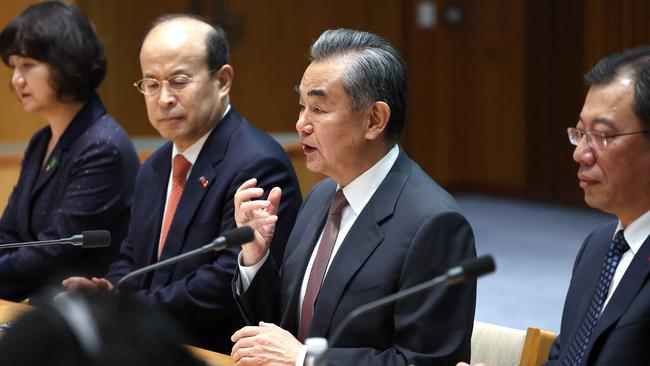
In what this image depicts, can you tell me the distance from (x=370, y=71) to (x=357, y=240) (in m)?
0.46

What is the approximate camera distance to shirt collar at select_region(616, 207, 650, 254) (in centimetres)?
241

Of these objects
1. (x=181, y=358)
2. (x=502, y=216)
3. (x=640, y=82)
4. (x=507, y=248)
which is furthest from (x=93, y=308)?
(x=502, y=216)

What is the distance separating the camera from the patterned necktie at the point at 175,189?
11.5ft

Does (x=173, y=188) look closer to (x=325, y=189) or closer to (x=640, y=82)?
(x=325, y=189)

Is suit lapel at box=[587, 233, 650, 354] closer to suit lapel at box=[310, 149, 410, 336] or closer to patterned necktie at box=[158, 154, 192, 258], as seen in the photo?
suit lapel at box=[310, 149, 410, 336]

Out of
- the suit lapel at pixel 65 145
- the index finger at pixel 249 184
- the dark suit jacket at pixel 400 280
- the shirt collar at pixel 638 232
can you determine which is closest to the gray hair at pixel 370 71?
the dark suit jacket at pixel 400 280

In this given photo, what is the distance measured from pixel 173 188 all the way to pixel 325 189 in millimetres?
715

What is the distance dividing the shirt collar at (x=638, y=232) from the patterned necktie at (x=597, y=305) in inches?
1.0

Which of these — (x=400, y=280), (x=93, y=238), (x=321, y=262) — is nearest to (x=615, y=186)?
(x=400, y=280)

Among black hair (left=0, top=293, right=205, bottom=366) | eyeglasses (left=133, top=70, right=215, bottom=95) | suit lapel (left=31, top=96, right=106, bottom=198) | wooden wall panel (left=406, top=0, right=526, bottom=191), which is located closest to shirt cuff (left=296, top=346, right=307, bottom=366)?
eyeglasses (left=133, top=70, right=215, bottom=95)

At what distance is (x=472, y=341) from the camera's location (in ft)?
9.51

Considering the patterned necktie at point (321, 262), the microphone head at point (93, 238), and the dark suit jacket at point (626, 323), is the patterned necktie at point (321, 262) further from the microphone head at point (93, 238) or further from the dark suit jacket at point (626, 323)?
the dark suit jacket at point (626, 323)

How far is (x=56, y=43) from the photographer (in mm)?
4047

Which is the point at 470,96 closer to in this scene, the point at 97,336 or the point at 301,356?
the point at 301,356
